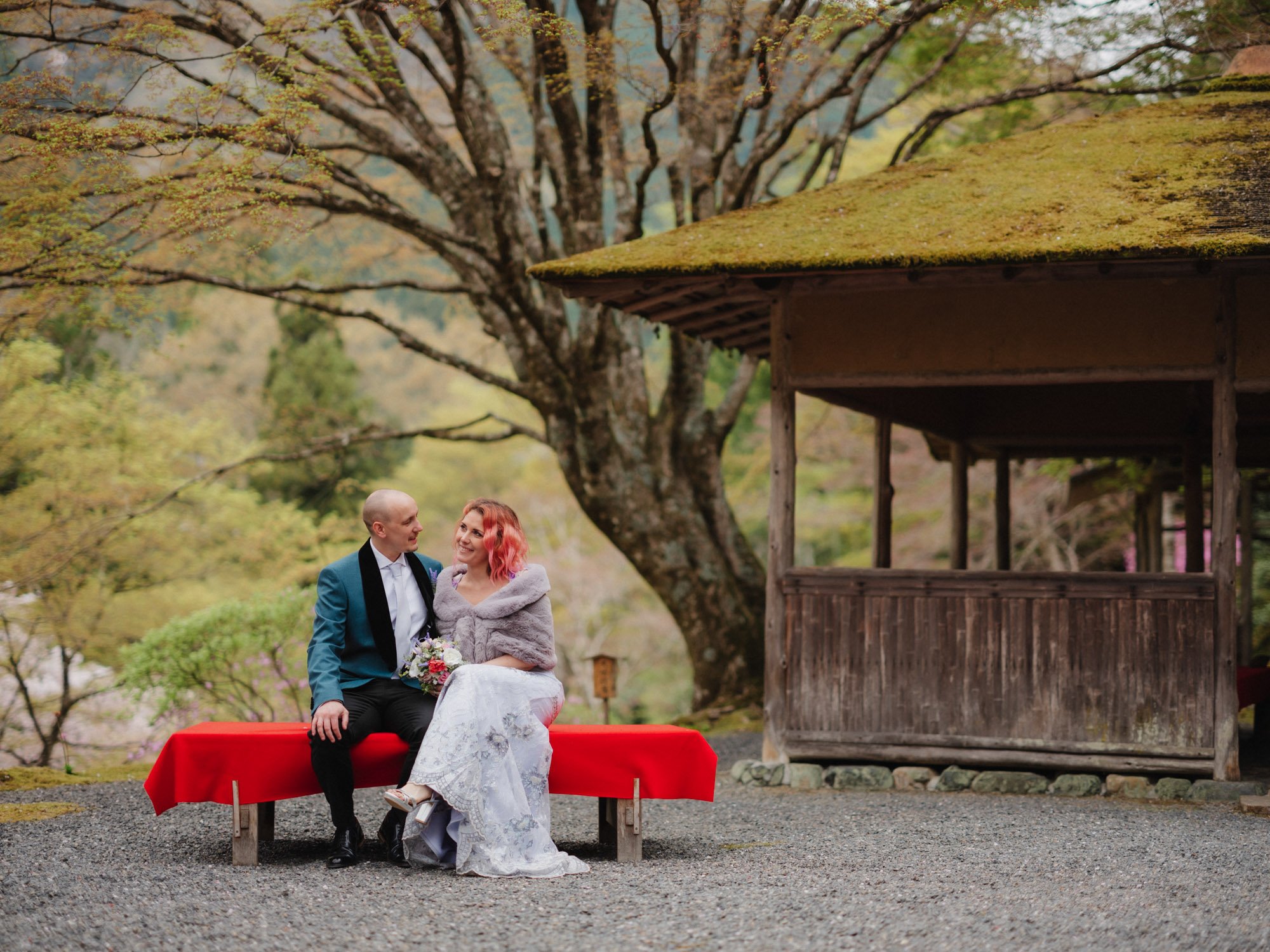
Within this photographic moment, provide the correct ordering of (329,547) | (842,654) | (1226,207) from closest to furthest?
1. (1226,207)
2. (842,654)
3. (329,547)

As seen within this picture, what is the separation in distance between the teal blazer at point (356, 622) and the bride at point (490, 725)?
251 mm

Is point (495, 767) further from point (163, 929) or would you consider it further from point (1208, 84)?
point (1208, 84)

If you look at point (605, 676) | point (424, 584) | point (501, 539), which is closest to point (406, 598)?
point (424, 584)

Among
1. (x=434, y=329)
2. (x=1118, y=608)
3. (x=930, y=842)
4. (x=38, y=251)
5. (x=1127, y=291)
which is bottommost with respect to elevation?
(x=930, y=842)

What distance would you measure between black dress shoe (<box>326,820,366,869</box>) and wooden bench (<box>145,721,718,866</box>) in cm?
22

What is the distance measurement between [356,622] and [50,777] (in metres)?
3.81

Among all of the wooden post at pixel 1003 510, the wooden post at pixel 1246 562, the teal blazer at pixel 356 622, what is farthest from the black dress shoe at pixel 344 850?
the wooden post at pixel 1246 562

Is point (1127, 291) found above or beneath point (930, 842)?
above

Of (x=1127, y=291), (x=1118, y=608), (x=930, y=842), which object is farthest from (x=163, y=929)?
(x=1127, y=291)

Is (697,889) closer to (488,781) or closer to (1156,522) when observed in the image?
(488,781)

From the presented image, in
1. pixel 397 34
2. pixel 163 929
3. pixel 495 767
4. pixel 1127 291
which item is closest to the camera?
pixel 163 929

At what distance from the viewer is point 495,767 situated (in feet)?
16.2

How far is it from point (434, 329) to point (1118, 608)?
37.3 meters

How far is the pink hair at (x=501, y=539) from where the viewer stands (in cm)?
519
